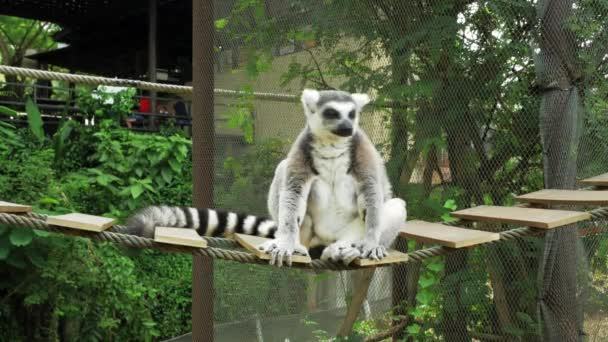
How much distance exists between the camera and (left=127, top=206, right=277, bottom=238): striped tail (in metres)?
2.61

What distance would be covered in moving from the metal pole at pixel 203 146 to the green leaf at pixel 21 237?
1395 millimetres

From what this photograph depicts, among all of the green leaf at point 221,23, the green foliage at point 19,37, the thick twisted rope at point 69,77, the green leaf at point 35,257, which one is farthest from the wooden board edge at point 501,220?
the green foliage at point 19,37

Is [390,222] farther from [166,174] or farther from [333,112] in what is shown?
[166,174]

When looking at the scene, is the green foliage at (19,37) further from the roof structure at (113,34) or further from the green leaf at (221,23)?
the green leaf at (221,23)

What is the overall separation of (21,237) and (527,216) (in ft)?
10.8

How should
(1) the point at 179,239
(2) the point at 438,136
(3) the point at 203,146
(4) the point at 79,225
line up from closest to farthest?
1. (1) the point at 179,239
2. (4) the point at 79,225
3. (2) the point at 438,136
4. (3) the point at 203,146

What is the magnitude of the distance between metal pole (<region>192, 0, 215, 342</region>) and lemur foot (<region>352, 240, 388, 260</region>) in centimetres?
129

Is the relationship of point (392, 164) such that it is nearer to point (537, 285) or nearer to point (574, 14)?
point (537, 285)

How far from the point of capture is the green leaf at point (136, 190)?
18.3 ft

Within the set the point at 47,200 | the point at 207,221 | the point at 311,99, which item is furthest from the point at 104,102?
the point at 311,99

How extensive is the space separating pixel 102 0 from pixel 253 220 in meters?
7.64

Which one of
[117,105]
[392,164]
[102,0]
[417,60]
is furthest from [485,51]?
[102,0]

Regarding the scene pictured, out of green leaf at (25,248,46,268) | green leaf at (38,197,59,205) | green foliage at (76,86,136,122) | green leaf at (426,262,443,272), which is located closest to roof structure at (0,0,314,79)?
green foliage at (76,86,136,122)

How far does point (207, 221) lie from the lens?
2.85 m
